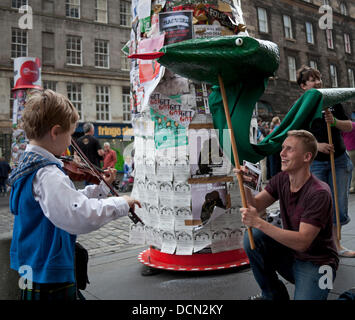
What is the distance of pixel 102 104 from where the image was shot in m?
23.1

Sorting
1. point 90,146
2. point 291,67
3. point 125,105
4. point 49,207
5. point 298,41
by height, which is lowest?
point 49,207

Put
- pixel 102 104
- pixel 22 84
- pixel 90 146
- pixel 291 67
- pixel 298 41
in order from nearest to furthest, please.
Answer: pixel 90 146 < pixel 22 84 < pixel 102 104 < pixel 291 67 < pixel 298 41

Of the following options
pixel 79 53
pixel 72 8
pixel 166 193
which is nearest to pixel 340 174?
pixel 166 193

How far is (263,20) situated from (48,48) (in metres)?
15.0

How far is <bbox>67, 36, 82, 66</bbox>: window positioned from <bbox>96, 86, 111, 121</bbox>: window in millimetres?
2226

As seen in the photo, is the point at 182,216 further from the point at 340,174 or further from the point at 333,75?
the point at 333,75

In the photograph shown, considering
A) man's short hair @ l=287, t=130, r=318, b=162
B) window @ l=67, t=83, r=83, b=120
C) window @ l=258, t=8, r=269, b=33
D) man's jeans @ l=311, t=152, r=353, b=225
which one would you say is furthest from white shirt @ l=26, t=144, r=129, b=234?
window @ l=258, t=8, r=269, b=33

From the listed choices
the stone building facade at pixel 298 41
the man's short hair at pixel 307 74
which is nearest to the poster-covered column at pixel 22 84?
the man's short hair at pixel 307 74

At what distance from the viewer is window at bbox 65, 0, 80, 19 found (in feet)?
73.3

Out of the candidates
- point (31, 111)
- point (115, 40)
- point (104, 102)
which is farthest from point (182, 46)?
point (115, 40)

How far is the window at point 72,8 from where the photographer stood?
22353 millimetres

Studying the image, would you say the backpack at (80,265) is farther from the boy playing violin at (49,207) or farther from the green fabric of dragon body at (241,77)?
the green fabric of dragon body at (241,77)

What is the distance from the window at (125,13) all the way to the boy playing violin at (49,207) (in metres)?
24.7

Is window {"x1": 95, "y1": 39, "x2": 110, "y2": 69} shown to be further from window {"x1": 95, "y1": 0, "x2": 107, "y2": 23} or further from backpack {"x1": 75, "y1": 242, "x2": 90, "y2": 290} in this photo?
backpack {"x1": 75, "y1": 242, "x2": 90, "y2": 290}
